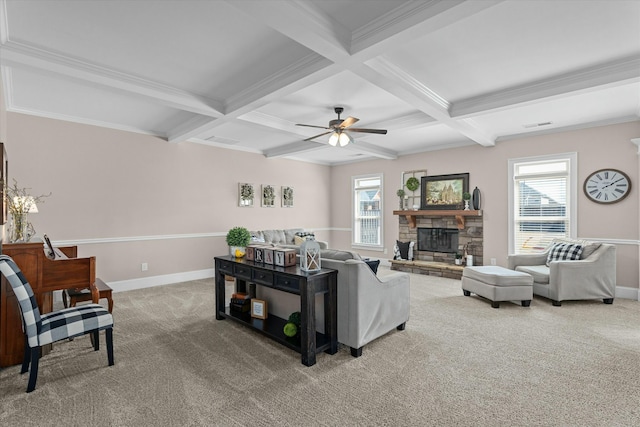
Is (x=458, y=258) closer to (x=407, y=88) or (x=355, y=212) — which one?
(x=355, y=212)

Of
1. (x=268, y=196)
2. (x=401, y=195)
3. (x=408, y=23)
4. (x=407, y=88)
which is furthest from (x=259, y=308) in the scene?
(x=401, y=195)

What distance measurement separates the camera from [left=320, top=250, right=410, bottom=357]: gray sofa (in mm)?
2812

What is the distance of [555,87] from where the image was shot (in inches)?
138

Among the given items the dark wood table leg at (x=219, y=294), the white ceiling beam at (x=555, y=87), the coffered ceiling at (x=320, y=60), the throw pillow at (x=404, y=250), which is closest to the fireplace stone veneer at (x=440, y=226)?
the throw pillow at (x=404, y=250)

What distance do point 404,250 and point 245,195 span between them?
367 centimetres

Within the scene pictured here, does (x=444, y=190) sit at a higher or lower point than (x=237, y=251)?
higher

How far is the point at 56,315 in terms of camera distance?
A: 2.49 metres

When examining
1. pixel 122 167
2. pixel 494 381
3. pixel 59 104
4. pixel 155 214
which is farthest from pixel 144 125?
pixel 494 381

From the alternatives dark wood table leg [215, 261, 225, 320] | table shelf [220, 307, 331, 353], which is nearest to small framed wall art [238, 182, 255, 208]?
A: dark wood table leg [215, 261, 225, 320]

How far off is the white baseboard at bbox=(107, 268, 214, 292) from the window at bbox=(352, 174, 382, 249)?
3798mm

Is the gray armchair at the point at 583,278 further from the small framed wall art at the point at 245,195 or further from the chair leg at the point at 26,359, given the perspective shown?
the chair leg at the point at 26,359

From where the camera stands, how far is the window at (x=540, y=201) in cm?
529

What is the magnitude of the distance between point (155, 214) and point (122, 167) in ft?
3.00

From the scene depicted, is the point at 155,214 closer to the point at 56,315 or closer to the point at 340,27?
the point at 56,315
